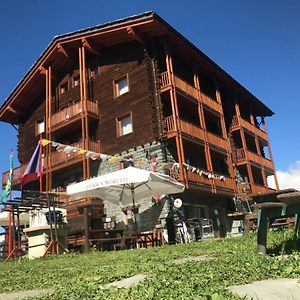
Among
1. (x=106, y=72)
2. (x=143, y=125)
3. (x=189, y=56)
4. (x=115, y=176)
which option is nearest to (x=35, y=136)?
(x=106, y=72)

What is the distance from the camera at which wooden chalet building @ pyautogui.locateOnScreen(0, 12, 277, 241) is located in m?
22.6

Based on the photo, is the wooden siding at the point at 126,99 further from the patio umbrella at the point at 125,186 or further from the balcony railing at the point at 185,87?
the patio umbrella at the point at 125,186

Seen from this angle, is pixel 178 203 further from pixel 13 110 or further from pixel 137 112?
pixel 13 110

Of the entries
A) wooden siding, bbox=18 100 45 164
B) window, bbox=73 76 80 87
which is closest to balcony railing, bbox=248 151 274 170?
window, bbox=73 76 80 87

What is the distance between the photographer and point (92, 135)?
85.4 ft

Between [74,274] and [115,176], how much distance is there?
732 centimetres

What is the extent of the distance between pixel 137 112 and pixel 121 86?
2.93 m

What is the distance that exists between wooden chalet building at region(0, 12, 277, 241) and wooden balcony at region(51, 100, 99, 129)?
0.07 meters

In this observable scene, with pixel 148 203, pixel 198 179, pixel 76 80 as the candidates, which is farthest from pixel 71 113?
pixel 198 179

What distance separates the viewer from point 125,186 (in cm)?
1599

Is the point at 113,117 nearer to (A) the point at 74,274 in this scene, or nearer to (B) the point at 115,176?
(B) the point at 115,176

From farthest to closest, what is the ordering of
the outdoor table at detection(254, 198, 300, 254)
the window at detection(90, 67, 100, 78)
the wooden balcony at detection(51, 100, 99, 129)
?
the window at detection(90, 67, 100, 78)
the wooden balcony at detection(51, 100, 99, 129)
the outdoor table at detection(254, 198, 300, 254)

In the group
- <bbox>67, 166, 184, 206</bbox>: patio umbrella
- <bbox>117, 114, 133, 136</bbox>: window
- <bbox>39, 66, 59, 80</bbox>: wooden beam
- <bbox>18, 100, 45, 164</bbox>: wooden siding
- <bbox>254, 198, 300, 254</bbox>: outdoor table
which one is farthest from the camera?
<bbox>18, 100, 45, 164</bbox>: wooden siding

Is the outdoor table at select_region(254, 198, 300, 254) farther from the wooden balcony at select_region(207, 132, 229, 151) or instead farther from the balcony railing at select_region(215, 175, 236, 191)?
the wooden balcony at select_region(207, 132, 229, 151)
